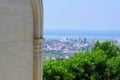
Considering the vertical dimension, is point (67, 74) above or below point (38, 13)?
below
